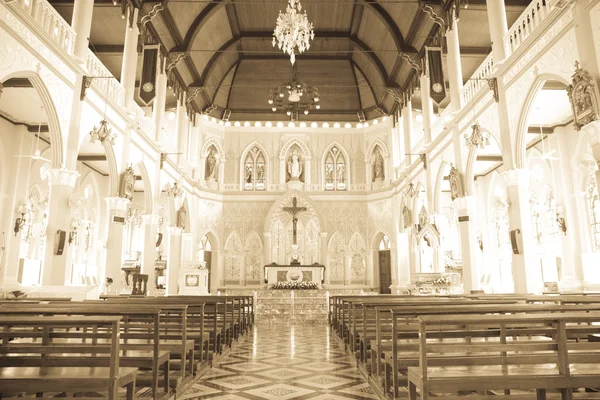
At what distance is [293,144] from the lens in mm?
27203

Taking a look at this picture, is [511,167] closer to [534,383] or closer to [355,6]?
[534,383]

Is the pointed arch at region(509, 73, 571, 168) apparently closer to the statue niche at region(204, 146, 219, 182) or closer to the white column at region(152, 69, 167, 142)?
the white column at region(152, 69, 167, 142)

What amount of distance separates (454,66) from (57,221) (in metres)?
13.2

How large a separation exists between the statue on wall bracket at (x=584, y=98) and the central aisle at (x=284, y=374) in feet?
19.4

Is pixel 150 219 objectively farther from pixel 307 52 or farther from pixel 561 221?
pixel 561 221

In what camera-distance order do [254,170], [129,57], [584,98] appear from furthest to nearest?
[254,170]
[129,57]
[584,98]

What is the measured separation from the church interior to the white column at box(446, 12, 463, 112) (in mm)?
81

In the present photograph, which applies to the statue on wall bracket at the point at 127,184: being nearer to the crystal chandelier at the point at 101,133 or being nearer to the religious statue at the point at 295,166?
the crystal chandelier at the point at 101,133

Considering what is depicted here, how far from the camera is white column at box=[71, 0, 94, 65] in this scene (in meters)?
11.8

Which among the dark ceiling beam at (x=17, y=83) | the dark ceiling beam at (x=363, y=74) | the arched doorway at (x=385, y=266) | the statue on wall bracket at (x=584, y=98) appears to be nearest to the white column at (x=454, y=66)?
the statue on wall bracket at (x=584, y=98)

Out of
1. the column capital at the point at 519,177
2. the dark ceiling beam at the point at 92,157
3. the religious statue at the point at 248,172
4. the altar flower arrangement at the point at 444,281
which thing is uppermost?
the religious statue at the point at 248,172

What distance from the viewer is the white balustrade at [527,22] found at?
10125 mm

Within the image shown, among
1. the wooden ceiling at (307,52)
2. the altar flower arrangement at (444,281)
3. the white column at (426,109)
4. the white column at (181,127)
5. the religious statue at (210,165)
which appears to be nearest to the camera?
the altar flower arrangement at (444,281)

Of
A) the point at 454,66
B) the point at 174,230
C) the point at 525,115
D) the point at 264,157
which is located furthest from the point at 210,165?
the point at 525,115
